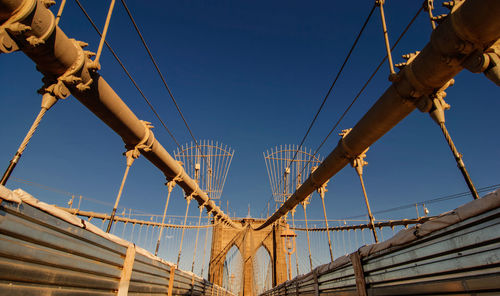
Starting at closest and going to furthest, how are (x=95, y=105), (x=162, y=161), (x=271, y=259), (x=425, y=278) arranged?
(x=425, y=278)
(x=95, y=105)
(x=162, y=161)
(x=271, y=259)

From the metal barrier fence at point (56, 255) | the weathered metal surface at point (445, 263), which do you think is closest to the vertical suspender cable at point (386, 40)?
the weathered metal surface at point (445, 263)

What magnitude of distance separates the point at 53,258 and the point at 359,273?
441cm

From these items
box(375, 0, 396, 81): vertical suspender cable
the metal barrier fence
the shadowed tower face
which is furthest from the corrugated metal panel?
the shadowed tower face

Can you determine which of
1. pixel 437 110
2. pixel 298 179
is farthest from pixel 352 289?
pixel 298 179

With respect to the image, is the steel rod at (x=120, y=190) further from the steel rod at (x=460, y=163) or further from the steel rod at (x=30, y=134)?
the steel rod at (x=460, y=163)

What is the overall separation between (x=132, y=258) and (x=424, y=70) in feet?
21.3

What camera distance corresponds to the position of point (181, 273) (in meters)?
8.19

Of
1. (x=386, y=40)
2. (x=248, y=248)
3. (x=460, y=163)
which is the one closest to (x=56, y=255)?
(x=460, y=163)

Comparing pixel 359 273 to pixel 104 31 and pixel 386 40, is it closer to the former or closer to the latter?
pixel 386 40

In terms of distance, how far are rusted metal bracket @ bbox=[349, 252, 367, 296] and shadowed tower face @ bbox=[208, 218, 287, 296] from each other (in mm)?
26799

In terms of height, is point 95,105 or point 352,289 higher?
point 95,105

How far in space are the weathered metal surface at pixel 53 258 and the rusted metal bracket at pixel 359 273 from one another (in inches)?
160

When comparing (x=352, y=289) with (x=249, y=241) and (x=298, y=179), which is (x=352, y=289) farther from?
(x=249, y=241)

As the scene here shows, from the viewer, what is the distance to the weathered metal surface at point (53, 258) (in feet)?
8.27
